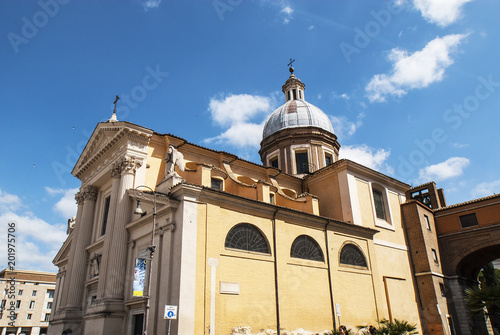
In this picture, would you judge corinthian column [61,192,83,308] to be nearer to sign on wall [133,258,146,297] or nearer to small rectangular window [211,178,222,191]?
small rectangular window [211,178,222,191]

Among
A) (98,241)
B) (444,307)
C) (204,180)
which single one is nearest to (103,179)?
(98,241)

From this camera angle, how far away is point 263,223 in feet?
56.5

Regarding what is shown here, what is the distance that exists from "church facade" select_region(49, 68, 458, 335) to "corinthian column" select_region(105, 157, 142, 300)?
52 millimetres

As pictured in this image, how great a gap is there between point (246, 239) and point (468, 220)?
1719cm

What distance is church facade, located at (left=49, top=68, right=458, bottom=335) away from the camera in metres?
14.4

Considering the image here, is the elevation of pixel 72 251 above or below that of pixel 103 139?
below

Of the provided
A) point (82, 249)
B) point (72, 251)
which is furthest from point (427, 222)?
point (72, 251)

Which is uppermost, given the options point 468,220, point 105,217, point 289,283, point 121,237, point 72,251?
point 468,220

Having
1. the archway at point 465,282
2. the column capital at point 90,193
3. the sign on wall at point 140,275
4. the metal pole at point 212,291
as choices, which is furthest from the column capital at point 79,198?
the archway at point 465,282

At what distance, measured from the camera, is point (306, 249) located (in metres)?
18.5

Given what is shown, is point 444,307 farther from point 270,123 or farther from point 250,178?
point 270,123

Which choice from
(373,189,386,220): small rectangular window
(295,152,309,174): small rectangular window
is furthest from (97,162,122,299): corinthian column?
(373,189,386,220): small rectangular window

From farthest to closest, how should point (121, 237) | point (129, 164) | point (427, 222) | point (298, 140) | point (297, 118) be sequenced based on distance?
point (297, 118)
point (298, 140)
point (427, 222)
point (129, 164)
point (121, 237)

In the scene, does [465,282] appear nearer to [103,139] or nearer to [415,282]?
[415,282]
